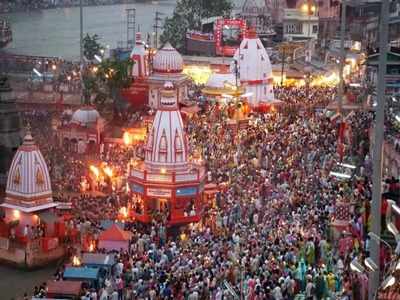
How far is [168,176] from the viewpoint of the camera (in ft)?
70.0

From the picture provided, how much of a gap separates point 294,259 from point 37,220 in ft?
26.7

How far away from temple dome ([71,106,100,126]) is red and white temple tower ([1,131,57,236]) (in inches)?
356

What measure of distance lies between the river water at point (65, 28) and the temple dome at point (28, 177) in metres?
48.1

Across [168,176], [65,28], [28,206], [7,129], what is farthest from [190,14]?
[65,28]

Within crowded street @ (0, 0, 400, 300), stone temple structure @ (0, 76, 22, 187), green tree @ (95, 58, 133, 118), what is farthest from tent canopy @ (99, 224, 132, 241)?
green tree @ (95, 58, 133, 118)


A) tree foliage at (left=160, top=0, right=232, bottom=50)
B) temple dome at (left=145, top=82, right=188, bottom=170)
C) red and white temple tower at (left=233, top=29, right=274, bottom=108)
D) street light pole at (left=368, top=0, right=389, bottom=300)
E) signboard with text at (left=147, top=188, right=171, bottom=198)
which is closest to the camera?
street light pole at (left=368, top=0, right=389, bottom=300)

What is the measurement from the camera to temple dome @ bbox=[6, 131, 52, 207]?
67.9 feet

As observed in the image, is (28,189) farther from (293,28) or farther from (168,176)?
(293,28)

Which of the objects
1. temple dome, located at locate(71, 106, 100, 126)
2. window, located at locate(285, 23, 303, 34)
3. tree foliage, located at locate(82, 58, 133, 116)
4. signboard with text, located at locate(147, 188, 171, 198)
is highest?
window, located at locate(285, 23, 303, 34)

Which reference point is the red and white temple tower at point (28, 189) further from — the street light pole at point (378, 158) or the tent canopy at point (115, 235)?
the street light pole at point (378, 158)

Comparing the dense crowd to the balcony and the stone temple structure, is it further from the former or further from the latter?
the stone temple structure

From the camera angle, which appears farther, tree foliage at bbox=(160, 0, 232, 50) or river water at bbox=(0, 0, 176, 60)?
river water at bbox=(0, 0, 176, 60)

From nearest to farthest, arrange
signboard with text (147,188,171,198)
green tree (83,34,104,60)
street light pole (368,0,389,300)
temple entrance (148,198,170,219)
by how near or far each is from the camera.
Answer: street light pole (368,0,389,300) < temple entrance (148,198,170,219) < signboard with text (147,188,171,198) < green tree (83,34,104,60)

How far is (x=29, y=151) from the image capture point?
20766mm
